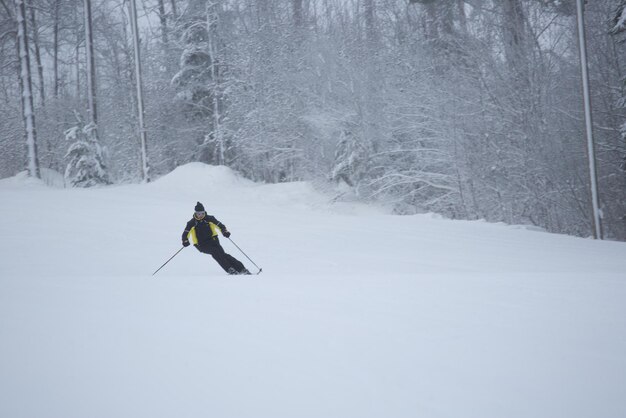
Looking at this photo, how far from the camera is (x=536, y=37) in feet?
63.0

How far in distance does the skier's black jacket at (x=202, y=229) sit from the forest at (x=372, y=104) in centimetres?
1129

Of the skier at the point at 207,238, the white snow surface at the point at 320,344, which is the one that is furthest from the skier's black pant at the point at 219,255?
the white snow surface at the point at 320,344

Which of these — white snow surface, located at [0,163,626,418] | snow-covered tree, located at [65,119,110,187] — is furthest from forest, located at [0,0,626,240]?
white snow surface, located at [0,163,626,418]

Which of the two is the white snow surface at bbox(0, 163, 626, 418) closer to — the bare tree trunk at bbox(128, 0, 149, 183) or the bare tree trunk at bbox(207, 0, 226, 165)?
the bare tree trunk at bbox(128, 0, 149, 183)

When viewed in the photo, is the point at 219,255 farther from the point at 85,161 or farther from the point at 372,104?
the point at 85,161

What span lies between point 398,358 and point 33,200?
17759 mm

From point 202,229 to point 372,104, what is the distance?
45.6 feet

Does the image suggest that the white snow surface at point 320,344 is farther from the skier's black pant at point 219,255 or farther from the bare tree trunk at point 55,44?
the bare tree trunk at point 55,44

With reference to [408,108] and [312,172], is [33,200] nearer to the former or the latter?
[312,172]

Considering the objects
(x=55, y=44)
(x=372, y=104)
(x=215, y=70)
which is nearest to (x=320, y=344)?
(x=372, y=104)

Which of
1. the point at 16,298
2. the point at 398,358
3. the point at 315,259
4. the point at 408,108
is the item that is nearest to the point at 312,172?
the point at 408,108

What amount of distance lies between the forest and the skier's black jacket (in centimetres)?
1129

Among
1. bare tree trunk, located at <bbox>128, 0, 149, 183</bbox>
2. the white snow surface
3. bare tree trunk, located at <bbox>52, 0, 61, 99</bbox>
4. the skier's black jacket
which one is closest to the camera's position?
the white snow surface

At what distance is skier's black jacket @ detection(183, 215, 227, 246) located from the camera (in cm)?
896
